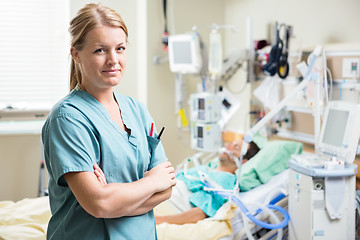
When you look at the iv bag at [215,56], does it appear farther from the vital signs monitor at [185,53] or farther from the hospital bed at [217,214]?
the hospital bed at [217,214]

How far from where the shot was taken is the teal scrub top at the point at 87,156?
1.06 meters

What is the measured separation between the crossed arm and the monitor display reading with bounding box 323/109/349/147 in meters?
1.38

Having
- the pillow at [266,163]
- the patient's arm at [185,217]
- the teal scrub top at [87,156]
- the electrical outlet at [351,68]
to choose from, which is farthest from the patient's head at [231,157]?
the teal scrub top at [87,156]

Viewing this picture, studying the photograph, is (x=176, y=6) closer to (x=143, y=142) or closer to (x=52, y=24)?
(x=52, y=24)

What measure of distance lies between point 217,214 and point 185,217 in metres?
0.18

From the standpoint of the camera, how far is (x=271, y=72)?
300 cm

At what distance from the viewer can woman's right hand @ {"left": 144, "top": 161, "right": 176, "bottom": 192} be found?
1195 millimetres

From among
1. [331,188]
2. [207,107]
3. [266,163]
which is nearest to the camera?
[331,188]

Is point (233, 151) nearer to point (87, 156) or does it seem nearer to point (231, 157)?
point (231, 157)

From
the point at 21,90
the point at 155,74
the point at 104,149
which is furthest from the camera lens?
the point at 155,74

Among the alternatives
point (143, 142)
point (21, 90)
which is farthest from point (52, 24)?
point (143, 142)

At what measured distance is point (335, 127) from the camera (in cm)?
226

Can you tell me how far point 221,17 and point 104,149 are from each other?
3168mm

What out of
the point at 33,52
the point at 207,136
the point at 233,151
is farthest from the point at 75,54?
the point at 33,52
